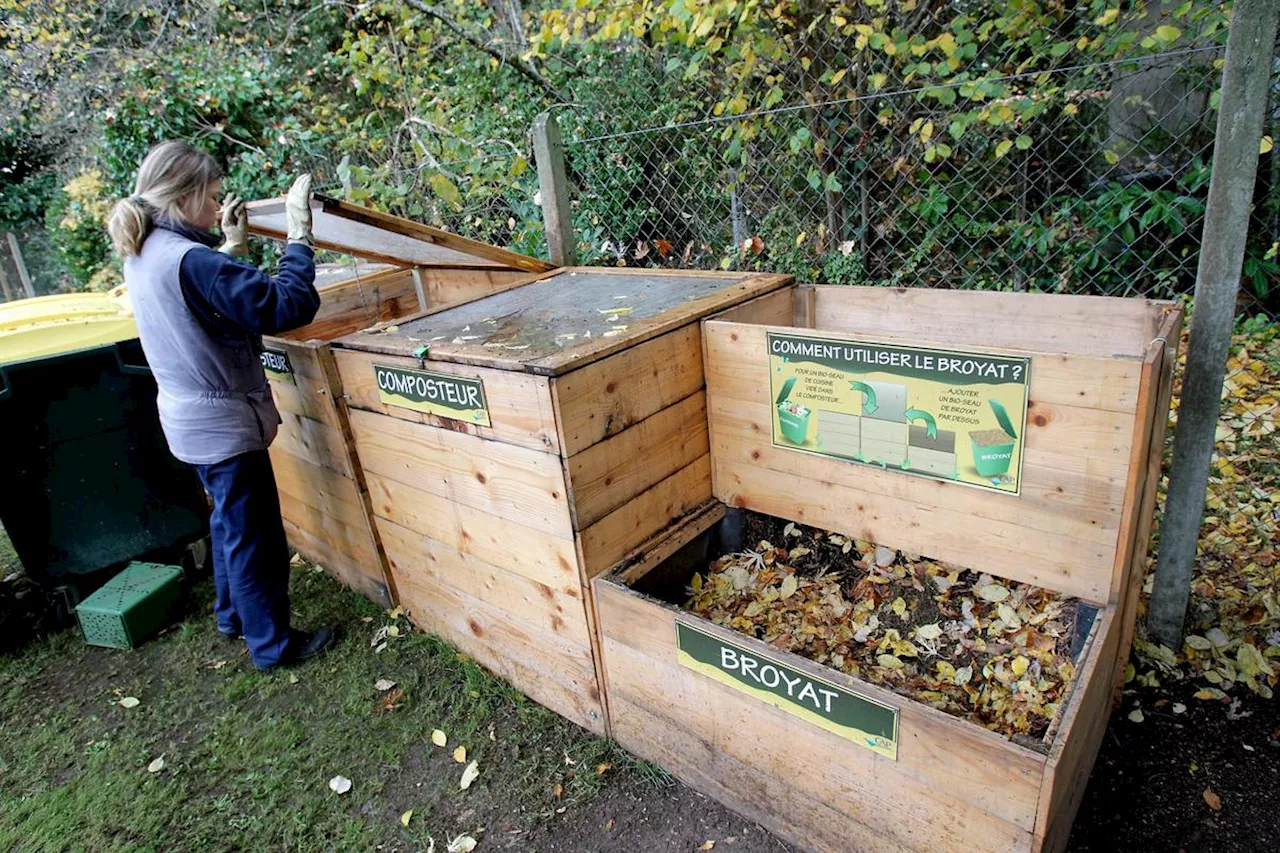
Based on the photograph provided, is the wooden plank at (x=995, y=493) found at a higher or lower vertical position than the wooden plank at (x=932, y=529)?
higher

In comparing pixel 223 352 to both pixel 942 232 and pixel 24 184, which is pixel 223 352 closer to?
pixel 942 232

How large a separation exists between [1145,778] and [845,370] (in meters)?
1.47

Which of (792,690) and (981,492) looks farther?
(981,492)

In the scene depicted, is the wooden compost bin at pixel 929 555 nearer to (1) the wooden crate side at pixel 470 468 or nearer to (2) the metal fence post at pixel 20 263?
(1) the wooden crate side at pixel 470 468

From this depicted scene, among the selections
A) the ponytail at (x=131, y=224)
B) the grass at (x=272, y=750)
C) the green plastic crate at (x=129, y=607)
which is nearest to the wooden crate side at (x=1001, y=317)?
the grass at (x=272, y=750)

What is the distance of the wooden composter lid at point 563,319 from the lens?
2342mm

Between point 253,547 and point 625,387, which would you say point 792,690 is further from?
point 253,547

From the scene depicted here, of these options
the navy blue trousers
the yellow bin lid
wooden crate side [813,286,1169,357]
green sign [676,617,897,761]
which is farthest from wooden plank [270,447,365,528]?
wooden crate side [813,286,1169,357]

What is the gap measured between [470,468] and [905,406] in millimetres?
1386

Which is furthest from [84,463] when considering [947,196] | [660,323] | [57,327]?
Answer: [947,196]

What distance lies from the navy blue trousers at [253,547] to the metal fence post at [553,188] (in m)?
1.68

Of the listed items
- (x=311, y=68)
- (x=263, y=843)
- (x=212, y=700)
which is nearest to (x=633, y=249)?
(x=212, y=700)

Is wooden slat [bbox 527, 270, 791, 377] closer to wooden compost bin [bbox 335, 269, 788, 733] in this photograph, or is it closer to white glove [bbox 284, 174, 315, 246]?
wooden compost bin [bbox 335, 269, 788, 733]

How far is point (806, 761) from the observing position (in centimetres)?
199
